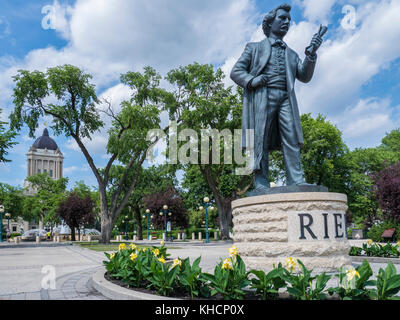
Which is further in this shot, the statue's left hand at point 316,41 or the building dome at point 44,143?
the building dome at point 44,143

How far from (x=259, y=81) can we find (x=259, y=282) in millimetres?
4118

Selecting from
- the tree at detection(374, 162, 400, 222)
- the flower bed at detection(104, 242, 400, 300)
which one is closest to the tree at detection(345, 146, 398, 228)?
the tree at detection(374, 162, 400, 222)

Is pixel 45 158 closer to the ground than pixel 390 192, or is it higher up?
higher up

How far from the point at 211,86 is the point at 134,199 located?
23688 mm

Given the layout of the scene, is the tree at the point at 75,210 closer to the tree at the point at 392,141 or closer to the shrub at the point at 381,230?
the shrub at the point at 381,230

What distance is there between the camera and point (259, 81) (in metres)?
6.85

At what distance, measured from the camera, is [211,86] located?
29.3 meters

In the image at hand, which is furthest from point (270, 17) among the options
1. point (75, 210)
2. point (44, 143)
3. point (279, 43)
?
point (44, 143)

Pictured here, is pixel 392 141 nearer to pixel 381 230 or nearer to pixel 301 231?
pixel 381 230

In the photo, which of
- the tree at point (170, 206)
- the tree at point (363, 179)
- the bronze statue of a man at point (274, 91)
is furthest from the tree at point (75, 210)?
the bronze statue of a man at point (274, 91)

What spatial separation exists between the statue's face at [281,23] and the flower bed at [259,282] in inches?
190

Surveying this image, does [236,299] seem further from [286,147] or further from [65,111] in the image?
[65,111]

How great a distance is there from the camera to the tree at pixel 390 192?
65.6ft
